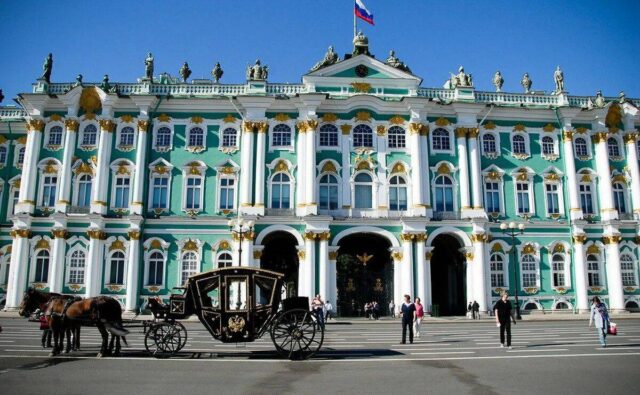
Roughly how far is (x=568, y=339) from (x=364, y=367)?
1100 cm

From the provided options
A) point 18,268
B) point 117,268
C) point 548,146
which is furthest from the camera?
point 548,146

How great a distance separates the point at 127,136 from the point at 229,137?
7.40 metres

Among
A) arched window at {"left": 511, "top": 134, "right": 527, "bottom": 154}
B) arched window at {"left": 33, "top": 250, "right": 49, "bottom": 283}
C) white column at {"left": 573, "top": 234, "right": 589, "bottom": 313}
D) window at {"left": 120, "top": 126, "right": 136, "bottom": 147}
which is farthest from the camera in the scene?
arched window at {"left": 511, "top": 134, "right": 527, "bottom": 154}

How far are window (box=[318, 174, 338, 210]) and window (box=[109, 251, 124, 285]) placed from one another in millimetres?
14400

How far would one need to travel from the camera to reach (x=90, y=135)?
120 ft

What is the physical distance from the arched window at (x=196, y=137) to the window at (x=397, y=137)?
45.0ft

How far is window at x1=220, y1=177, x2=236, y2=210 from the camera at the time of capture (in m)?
36.0

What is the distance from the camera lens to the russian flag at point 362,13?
3697 centimetres

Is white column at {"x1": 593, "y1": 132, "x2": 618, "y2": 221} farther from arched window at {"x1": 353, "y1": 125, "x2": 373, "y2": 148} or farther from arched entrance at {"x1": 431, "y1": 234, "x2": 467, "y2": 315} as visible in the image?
arched window at {"x1": 353, "y1": 125, "x2": 373, "y2": 148}

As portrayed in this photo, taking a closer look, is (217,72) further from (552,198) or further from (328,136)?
(552,198)

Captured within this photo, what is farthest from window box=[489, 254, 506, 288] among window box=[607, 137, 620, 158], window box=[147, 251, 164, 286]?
window box=[147, 251, 164, 286]

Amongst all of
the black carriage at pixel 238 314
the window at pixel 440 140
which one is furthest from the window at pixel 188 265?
the black carriage at pixel 238 314

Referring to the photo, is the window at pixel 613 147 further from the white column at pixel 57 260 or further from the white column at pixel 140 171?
the white column at pixel 57 260

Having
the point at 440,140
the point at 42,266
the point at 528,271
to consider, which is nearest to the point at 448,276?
the point at 528,271
